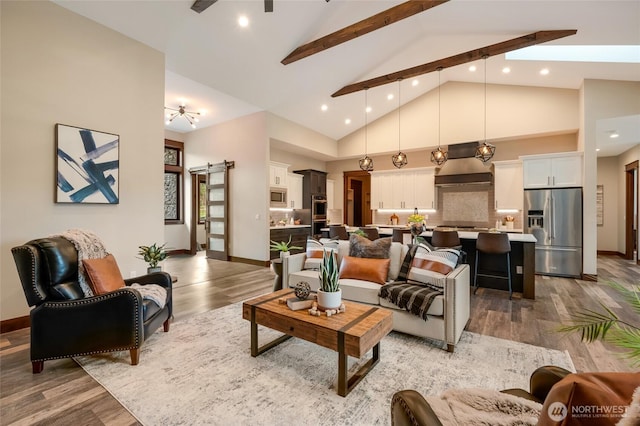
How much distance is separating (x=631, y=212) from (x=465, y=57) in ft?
20.3

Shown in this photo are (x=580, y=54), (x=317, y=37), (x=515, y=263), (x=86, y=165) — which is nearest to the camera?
(x=86, y=165)

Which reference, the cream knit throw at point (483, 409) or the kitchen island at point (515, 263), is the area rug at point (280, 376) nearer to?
the cream knit throw at point (483, 409)

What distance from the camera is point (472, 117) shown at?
6906 millimetres

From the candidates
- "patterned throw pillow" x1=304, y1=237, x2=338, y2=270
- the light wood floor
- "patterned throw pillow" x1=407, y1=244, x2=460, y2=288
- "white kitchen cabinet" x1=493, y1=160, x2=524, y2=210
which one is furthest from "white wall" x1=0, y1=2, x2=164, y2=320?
"white kitchen cabinet" x1=493, y1=160, x2=524, y2=210

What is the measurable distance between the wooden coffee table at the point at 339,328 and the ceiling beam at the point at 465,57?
17.1ft

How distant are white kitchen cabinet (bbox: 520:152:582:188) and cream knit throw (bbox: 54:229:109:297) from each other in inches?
289

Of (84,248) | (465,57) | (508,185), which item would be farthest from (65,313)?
(508,185)

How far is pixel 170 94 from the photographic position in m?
5.59

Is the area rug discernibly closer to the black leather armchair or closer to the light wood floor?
the light wood floor

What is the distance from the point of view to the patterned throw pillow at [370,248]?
3.42m

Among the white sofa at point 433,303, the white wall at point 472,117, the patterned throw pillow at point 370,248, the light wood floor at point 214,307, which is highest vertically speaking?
the white wall at point 472,117

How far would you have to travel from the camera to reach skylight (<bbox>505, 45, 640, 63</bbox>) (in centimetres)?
472

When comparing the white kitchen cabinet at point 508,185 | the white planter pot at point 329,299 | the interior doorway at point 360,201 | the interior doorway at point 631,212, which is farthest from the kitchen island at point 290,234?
the interior doorway at point 631,212

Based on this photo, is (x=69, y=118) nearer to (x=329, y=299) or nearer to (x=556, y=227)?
(x=329, y=299)
